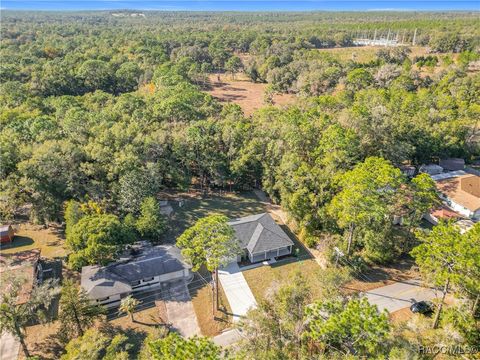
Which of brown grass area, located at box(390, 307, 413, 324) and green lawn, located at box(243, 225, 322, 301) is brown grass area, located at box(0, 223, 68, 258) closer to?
green lawn, located at box(243, 225, 322, 301)

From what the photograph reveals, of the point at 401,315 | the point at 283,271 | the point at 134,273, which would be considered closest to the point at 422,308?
the point at 401,315

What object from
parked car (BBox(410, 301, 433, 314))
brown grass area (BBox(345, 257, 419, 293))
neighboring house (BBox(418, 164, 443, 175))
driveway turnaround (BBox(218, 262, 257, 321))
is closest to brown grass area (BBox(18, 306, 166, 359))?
driveway turnaround (BBox(218, 262, 257, 321))

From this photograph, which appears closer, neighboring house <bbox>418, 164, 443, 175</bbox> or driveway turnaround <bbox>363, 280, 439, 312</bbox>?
driveway turnaround <bbox>363, 280, 439, 312</bbox>

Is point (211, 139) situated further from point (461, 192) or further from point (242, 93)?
point (242, 93)

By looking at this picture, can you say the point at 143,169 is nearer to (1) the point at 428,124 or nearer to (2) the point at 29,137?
(2) the point at 29,137

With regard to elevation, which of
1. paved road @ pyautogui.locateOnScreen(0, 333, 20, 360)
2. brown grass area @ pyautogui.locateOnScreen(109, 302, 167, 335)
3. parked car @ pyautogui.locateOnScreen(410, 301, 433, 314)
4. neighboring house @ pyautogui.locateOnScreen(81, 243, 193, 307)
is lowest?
paved road @ pyautogui.locateOnScreen(0, 333, 20, 360)

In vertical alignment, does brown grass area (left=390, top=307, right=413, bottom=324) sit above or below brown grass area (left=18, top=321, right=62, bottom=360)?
above

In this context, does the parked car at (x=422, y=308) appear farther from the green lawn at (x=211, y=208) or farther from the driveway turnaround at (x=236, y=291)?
the green lawn at (x=211, y=208)
